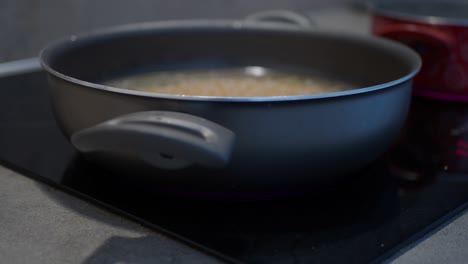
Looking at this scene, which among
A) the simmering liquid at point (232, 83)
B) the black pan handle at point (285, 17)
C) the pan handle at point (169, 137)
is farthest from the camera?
the black pan handle at point (285, 17)

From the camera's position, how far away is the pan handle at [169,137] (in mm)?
339

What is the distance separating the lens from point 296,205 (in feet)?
1.48

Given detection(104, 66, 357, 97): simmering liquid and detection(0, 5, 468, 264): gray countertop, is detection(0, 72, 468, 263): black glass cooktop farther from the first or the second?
detection(104, 66, 357, 97): simmering liquid

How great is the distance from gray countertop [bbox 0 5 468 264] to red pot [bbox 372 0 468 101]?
298mm

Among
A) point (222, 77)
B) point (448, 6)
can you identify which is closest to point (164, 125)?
point (222, 77)

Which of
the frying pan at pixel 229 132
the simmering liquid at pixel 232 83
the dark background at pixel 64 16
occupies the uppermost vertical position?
the frying pan at pixel 229 132

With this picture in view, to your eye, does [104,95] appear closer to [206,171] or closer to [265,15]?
[206,171]

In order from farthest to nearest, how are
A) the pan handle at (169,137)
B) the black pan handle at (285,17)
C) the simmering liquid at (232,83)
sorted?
the black pan handle at (285,17)
the simmering liquid at (232,83)
the pan handle at (169,137)

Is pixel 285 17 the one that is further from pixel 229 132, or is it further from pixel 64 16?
pixel 229 132

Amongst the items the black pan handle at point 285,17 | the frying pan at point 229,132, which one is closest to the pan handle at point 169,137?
the frying pan at point 229,132

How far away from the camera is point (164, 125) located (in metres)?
0.35

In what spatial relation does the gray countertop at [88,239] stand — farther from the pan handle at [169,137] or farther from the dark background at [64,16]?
the dark background at [64,16]

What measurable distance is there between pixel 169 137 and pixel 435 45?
1.51ft

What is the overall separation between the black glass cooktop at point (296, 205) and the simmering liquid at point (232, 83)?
0.11 meters
